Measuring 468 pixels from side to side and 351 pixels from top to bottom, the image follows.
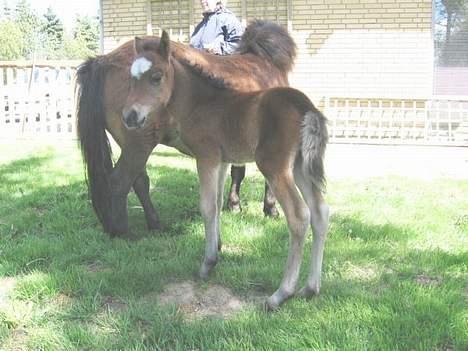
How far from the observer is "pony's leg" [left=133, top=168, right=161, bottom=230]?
183 inches

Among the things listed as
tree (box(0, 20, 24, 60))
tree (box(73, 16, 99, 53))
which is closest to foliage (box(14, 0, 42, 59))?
tree (box(0, 20, 24, 60))

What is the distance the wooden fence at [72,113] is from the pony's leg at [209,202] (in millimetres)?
7561

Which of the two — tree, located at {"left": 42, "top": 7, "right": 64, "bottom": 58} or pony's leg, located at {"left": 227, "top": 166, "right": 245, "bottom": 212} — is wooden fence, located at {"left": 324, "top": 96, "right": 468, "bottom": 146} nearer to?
pony's leg, located at {"left": 227, "top": 166, "right": 245, "bottom": 212}

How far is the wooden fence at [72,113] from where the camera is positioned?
35.0 feet

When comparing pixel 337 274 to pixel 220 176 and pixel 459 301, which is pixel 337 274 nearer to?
pixel 459 301

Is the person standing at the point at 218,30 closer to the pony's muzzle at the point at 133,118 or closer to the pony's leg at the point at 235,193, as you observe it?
the pony's leg at the point at 235,193

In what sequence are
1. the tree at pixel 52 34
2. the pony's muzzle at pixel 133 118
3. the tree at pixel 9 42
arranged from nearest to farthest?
the pony's muzzle at pixel 133 118, the tree at pixel 9 42, the tree at pixel 52 34

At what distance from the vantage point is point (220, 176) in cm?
377

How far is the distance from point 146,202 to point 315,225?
77.6 inches

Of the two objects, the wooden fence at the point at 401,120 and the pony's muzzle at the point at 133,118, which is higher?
the pony's muzzle at the point at 133,118

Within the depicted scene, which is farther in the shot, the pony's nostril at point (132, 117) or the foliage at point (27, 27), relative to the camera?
the foliage at point (27, 27)

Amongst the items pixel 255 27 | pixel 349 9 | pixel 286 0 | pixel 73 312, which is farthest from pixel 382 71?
pixel 73 312

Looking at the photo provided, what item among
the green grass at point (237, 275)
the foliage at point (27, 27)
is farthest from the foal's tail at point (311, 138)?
the foliage at point (27, 27)

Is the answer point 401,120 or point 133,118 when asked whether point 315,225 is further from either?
point 401,120
